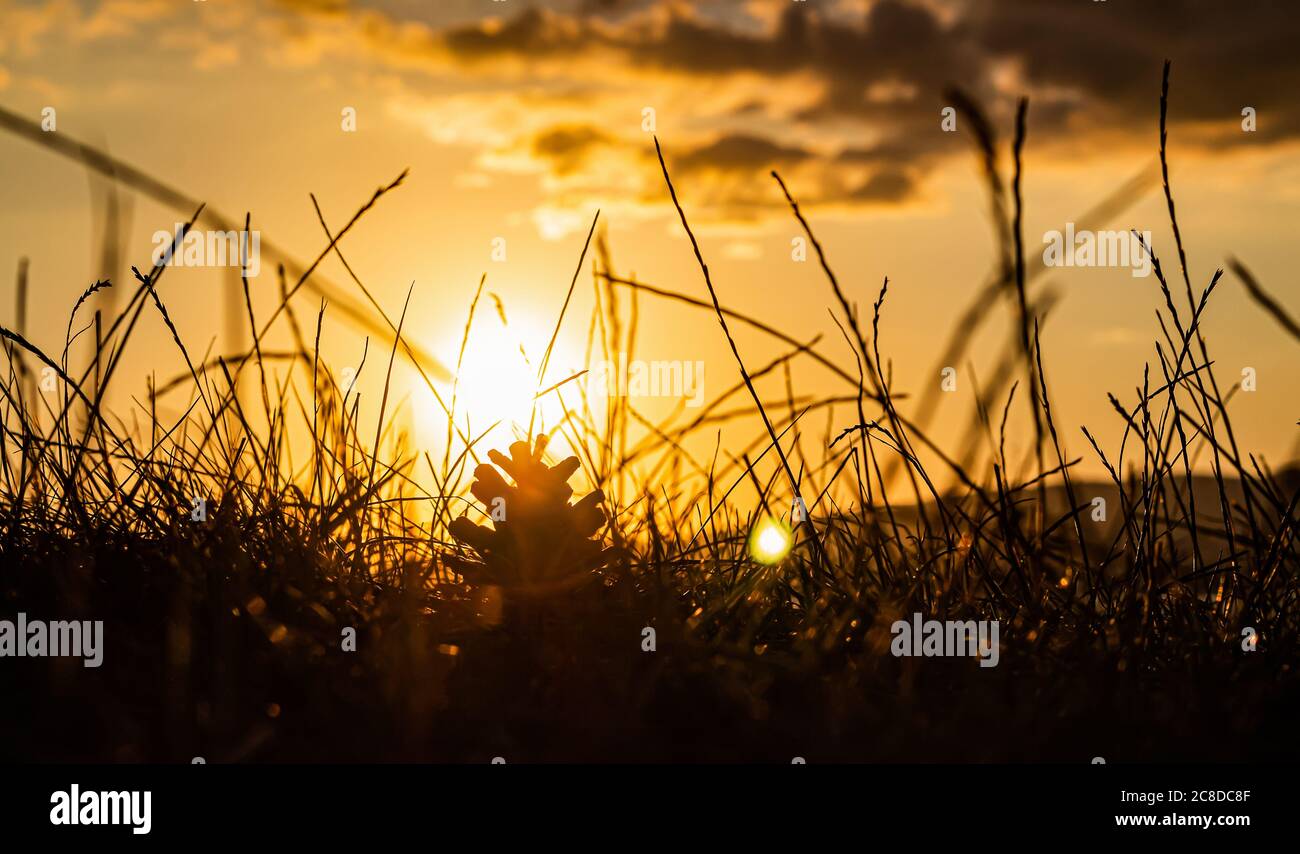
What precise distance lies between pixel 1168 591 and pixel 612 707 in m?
1.23

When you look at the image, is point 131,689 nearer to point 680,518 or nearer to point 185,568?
point 185,568

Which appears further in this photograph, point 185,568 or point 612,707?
point 185,568

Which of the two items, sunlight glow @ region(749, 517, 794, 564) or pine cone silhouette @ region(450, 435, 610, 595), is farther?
sunlight glow @ region(749, 517, 794, 564)

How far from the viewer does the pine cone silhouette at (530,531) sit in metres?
1.98

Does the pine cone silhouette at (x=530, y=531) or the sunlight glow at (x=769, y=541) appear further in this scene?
the sunlight glow at (x=769, y=541)

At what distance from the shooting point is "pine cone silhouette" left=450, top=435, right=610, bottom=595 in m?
1.98

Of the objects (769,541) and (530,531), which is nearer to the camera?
(530,531)

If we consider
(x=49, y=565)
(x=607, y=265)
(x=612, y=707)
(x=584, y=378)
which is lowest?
(x=612, y=707)

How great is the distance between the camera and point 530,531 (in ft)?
6.62

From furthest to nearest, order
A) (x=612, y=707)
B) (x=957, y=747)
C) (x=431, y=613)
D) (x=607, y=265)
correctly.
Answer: (x=607, y=265) → (x=431, y=613) → (x=612, y=707) → (x=957, y=747)

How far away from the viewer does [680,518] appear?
254 centimetres

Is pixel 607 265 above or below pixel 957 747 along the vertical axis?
above
